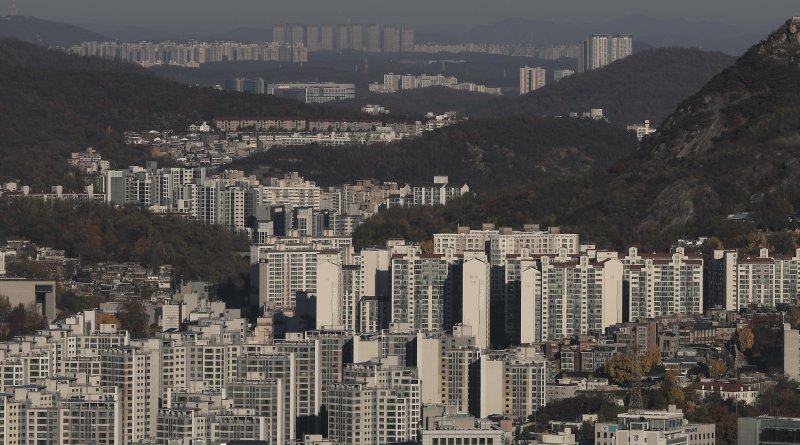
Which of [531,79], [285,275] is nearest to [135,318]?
[285,275]

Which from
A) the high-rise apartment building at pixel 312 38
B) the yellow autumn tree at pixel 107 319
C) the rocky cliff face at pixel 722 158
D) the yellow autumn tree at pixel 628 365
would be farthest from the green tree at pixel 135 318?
the high-rise apartment building at pixel 312 38

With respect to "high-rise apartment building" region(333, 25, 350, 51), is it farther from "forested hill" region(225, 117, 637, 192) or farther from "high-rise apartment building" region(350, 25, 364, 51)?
"forested hill" region(225, 117, 637, 192)

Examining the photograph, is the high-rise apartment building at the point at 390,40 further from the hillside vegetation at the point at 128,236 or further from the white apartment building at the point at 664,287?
the white apartment building at the point at 664,287

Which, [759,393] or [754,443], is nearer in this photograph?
[754,443]

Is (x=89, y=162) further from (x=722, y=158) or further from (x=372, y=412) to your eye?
(x=372, y=412)

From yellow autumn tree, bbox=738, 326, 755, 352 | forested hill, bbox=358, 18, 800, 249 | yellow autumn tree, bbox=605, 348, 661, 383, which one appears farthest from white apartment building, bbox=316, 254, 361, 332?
forested hill, bbox=358, 18, 800, 249

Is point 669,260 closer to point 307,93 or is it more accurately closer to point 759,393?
point 759,393

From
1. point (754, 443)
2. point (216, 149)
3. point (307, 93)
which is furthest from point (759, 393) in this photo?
Answer: point (307, 93)
